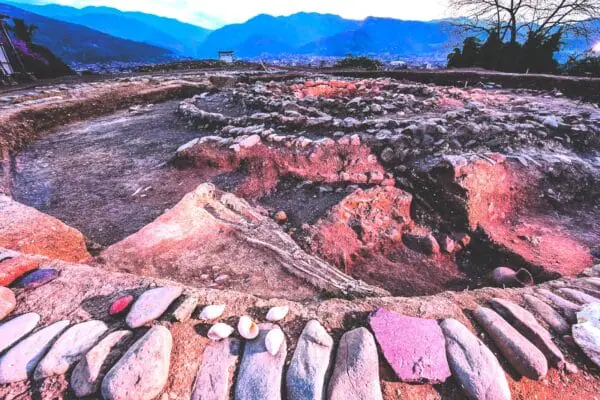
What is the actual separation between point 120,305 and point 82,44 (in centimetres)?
11242

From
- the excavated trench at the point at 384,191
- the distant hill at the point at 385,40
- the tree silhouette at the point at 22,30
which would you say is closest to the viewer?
the excavated trench at the point at 384,191

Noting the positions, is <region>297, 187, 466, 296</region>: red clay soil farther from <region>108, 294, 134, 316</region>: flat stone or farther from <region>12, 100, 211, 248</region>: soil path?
<region>12, 100, 211, 248</region>: soil path

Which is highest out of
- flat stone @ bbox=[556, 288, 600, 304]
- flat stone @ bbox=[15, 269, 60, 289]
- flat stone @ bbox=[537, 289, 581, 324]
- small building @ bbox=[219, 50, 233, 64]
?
small building @ bbox=[219, 50, 233, 64]

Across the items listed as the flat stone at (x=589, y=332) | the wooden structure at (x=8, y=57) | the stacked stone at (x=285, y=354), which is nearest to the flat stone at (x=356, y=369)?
the stacked stone at (x=285, y=354)

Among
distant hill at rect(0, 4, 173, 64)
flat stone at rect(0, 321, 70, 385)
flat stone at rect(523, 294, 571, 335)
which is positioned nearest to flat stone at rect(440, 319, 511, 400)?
flat stone at rect(523, 294, 571, 335)

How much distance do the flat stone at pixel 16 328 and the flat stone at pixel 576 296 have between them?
2.94m

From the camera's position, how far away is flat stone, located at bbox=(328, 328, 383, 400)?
3.68 feet

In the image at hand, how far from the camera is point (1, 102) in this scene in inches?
316

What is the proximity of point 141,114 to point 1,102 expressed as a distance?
3.63 meters

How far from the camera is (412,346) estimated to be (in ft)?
4.23

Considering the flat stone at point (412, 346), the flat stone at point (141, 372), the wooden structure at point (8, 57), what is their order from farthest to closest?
the wooden structure at point (8, 57)
the flat stone at point (412, 346)
the flat stone at point (141, 372)

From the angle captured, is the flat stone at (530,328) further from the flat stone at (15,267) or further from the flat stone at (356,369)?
the flat stone at (15,267)

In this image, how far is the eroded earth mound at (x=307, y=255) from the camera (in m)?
1.21

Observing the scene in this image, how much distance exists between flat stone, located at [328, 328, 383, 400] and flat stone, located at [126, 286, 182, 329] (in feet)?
2.86
